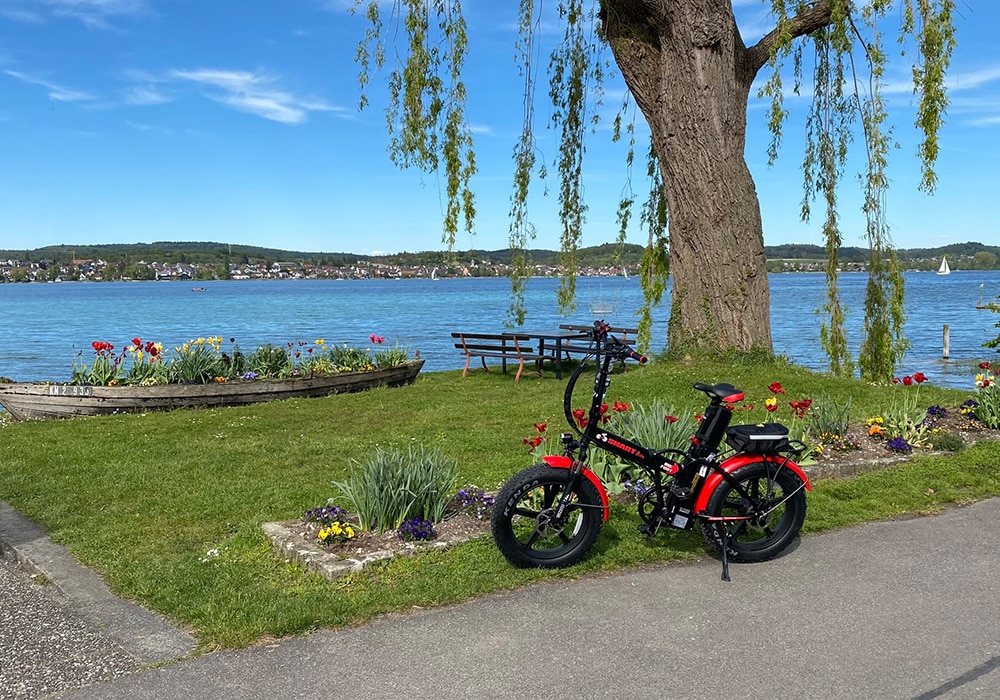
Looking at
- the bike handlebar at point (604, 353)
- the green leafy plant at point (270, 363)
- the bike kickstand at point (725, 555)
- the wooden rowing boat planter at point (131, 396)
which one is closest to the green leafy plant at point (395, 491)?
the bike handlebar at point (604, 353)

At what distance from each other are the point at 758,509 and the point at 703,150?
7.67 m

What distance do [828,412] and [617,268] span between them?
5.65m

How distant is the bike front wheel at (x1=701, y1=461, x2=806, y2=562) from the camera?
5.28 meters

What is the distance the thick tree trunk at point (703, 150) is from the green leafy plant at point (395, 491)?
7.25 metres

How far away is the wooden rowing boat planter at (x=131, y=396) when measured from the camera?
42.4 feet

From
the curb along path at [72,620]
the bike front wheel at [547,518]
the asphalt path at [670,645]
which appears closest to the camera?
the asphalt path at [670,645]

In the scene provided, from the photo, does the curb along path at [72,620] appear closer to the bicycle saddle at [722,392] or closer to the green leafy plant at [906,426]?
the bicycle saddle at [722,392]

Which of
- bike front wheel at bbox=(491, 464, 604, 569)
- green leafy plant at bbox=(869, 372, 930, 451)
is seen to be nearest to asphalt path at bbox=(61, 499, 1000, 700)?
bike front wheel at bbox=(491, 464, 604, 569)

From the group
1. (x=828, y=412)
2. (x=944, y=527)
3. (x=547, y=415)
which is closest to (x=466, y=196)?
(x=547, y=415)

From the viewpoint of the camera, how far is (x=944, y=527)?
20.3ft

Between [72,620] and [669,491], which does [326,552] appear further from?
[669,491]

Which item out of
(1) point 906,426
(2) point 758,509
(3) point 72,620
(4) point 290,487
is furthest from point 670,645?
(1) point 906,426

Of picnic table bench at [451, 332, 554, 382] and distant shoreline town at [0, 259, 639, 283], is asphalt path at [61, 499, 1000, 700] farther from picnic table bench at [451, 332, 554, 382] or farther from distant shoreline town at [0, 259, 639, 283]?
distant shoreline town at [0, 259, 639, 283]

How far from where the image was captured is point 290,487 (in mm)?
7910
